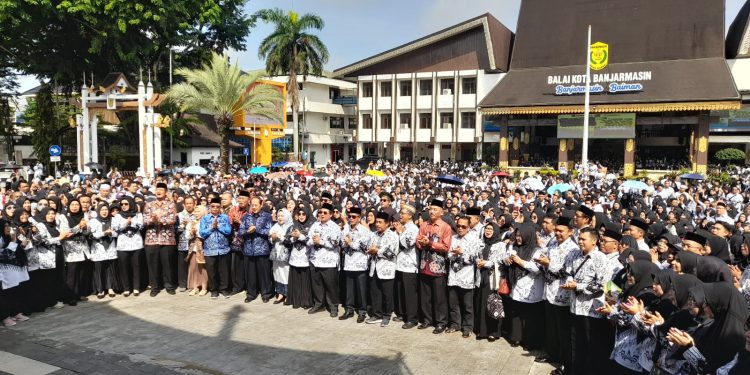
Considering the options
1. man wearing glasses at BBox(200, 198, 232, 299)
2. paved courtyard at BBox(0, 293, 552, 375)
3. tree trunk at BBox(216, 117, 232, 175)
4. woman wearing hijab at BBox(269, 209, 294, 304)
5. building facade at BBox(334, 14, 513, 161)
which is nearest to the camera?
paved courtyard at BBox(0, 293, 552, 375)

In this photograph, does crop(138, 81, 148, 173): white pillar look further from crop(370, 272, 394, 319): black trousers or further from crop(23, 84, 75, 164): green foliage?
crop(370, 272, 394, 319): black trousers

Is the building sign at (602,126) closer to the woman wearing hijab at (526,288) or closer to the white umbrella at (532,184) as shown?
the white umbrella at (532,184)

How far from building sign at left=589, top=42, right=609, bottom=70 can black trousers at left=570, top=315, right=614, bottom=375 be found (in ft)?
104

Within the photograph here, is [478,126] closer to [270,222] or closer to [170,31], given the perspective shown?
[170,31]

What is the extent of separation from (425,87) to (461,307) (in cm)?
3726

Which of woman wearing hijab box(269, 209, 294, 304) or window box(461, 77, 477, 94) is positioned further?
window box(461, 77, 477, 94)

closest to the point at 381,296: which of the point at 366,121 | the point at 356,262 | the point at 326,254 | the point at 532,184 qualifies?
the point at 356,262

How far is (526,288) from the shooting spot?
620 cm

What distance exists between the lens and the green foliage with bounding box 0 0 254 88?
85.9 ft

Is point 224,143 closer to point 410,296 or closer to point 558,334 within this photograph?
point 410,296

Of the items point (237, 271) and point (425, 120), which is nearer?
point (237, 271)

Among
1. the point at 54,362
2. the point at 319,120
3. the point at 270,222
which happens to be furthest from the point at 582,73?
the point at 54,362

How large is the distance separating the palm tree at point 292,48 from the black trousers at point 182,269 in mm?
29907

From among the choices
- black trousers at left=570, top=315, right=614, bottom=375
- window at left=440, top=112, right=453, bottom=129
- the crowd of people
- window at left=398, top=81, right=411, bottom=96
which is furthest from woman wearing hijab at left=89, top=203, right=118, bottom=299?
window at left=398, top=81, right=411, bottom=96
